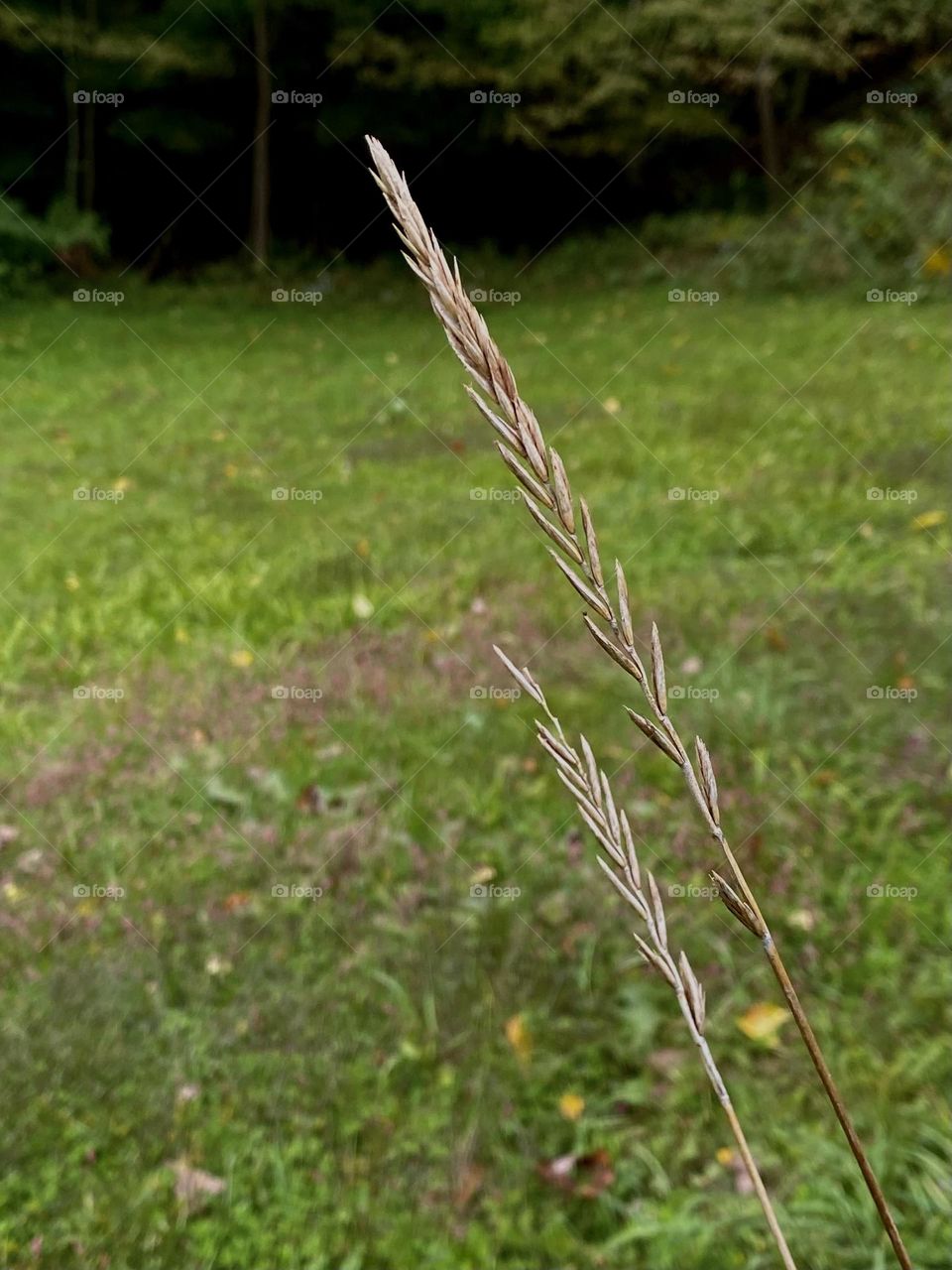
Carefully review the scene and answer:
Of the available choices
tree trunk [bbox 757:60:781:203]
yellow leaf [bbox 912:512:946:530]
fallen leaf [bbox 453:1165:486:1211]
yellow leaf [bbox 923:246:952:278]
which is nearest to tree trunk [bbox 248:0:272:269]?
tree trunk [bbox 757:60:781:203]

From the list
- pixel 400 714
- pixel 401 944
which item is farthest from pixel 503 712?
pixel 401 944

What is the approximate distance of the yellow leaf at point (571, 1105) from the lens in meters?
2.61

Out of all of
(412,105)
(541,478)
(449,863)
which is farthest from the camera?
(412,105)

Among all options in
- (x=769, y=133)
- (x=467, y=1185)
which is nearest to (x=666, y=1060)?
(x=467, y=1185)

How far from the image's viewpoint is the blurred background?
2422mm

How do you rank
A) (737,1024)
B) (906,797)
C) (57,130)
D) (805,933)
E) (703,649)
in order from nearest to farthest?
1. (737,1024)
2. (805,933)
3. (906,797)
4. (703,649)
5. (57,130)

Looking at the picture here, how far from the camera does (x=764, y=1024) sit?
2.78 m

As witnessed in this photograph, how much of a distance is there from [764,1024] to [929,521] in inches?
137

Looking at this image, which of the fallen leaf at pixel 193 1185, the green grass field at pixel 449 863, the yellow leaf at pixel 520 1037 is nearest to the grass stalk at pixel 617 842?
the green grass field at pixel 449 863

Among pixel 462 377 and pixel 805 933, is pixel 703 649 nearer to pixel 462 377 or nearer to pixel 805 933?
pixel 805 933

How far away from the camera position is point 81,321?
1327 centimetres

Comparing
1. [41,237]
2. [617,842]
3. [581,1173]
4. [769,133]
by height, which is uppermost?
[617,842]

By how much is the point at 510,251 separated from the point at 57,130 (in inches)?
351

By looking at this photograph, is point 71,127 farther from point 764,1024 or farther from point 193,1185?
point 764,1024
